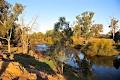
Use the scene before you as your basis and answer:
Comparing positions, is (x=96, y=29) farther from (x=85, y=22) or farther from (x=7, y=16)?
(x=7, y=16)

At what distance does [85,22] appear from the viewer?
5128 inches

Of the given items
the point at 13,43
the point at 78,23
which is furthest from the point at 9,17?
the point at 78,23

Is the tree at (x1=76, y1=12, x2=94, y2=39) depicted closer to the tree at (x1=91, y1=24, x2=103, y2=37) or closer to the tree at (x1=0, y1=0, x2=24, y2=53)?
the tree at (x1=91, y1=24, x2=103, y2=37)

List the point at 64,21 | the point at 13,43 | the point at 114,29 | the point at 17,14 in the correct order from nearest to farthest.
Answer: the point at 17,14
the point at 13,43
the point at 64,21
the point at 114,29

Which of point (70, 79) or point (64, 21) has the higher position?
point (64, 21)

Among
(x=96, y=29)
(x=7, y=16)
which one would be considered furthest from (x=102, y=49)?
(x=96, y=29)

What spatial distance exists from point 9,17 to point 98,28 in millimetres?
77814

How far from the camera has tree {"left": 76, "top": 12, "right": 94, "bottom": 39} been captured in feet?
422

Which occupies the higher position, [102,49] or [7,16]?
[7,16]

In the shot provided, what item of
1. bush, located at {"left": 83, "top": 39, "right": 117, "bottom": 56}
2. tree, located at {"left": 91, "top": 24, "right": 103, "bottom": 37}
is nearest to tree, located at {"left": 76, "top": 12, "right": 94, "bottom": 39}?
tree, located at {"left": 91, "top": 24, "right": 103, "bottom": 37}

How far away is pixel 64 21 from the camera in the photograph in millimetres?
96500

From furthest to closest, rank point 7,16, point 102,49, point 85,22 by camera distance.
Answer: point 85,22 < point 102,49 < point 7,16

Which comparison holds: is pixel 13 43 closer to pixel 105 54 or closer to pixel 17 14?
pixel 17 14

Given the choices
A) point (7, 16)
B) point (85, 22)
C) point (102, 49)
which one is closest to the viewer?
point (7, 16)
